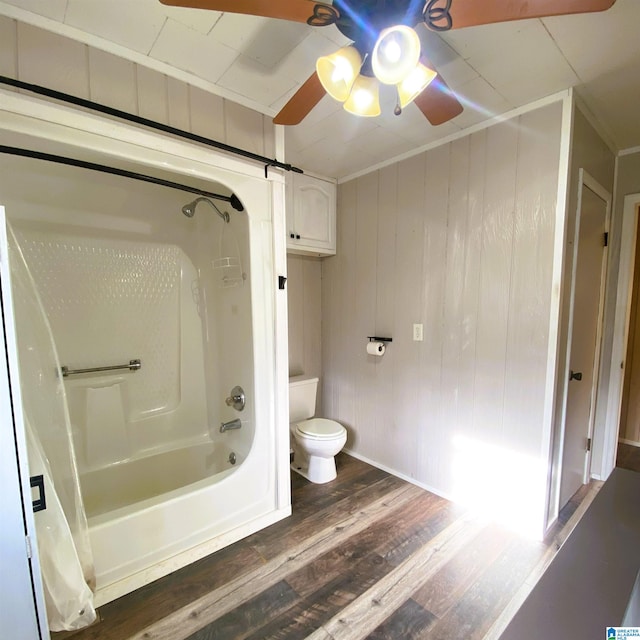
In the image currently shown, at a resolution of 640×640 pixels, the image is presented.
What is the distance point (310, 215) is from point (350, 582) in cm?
236

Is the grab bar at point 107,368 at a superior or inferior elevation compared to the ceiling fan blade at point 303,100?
inferior

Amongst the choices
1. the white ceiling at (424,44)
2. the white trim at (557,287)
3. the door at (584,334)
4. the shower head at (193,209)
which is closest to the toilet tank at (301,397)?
the shower head at (193,209)

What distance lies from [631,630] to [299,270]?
2.64 metres

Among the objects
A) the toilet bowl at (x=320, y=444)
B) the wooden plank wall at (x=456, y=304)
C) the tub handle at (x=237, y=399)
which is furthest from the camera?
the toilet bowl at (x=320, y=444)

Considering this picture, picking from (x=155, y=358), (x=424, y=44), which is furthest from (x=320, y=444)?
(x=424, y=44)

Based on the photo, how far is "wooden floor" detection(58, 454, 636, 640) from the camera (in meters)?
1.34

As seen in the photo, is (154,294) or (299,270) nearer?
(154,294)

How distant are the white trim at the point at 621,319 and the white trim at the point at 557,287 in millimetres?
900

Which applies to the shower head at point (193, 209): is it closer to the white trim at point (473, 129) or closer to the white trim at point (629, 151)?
the white trim at point (473, 129)

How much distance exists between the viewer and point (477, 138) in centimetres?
195

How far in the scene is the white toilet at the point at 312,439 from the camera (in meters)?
2.33

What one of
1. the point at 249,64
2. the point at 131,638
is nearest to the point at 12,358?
the point at 131,638

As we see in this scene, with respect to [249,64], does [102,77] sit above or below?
below

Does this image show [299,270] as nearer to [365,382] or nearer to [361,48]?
[365,382]
